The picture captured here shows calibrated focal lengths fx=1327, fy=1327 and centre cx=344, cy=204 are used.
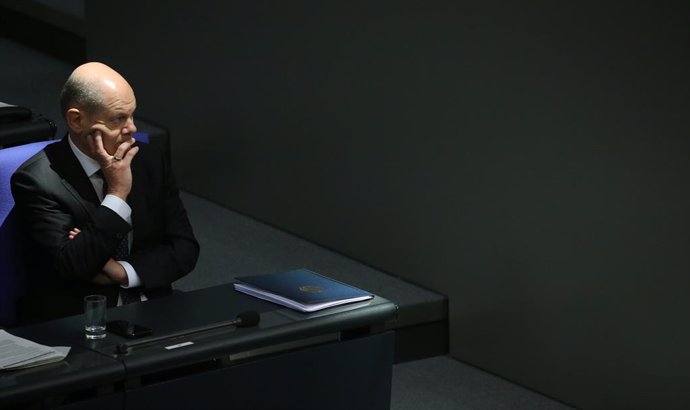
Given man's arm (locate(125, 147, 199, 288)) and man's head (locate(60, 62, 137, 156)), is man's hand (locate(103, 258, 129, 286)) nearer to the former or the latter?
man's arm (locate(125, 147, 199, 288))

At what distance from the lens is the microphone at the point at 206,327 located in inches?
117

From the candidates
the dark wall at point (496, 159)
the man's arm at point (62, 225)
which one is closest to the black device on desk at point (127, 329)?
the man's arm at point (62, 225)

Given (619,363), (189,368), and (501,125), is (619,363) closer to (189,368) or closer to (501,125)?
(501,125)

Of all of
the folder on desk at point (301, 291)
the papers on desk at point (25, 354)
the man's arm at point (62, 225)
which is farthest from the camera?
the man's arm at point (62, 225)

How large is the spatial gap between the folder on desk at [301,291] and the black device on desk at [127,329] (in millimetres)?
387

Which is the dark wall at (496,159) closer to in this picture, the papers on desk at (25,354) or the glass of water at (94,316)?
the glass of water at (94,316)

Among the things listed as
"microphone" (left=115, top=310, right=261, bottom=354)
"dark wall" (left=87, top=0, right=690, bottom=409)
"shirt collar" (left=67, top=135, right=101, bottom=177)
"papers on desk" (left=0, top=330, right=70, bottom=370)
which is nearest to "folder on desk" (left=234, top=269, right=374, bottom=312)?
"microphone" (left=115, top=310, right=261, bottom=354)

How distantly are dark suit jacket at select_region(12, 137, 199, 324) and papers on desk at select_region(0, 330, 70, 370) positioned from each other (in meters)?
0.49

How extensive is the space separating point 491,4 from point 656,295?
1128 millimetres

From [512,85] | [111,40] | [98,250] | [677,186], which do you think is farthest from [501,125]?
[111,40]

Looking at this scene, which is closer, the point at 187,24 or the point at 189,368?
the point at 189,368

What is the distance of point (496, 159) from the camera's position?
15.0ft

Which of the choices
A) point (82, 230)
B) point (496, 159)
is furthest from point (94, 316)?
point (496, 159)

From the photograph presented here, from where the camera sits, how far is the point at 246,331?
10.3ft
